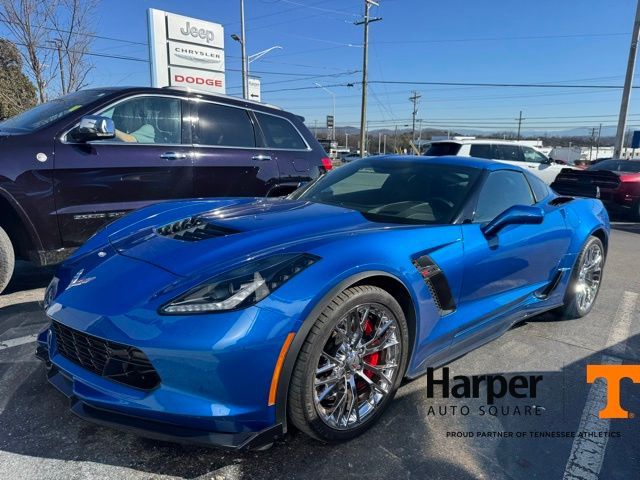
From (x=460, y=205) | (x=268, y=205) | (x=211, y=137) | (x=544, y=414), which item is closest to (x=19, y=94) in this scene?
(x=211, y=137)

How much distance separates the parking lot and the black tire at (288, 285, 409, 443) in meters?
0.14

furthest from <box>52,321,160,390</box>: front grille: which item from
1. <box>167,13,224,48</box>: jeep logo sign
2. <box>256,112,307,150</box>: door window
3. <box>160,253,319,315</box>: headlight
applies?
<box>167,13,224,48</box>: jeep logo sign

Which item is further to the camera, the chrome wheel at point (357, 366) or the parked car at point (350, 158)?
the parked car at point (350, 158)

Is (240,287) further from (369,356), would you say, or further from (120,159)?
(120,159)

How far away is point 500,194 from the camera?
3.35 meters

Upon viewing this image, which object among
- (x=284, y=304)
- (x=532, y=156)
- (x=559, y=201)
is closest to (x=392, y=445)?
(x=284, y=304)

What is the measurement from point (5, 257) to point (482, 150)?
11.9 metres

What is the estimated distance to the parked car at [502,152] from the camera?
12734 millimetres

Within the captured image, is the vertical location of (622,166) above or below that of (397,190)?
below

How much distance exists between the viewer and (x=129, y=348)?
72.8 inches

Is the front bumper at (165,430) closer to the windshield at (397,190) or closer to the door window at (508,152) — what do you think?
the windshield at (397,190)

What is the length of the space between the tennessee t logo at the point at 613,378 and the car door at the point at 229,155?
11.9 ft

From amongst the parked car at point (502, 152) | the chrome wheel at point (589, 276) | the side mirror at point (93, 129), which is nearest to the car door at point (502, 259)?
the chrome wheel at point (589, 276)

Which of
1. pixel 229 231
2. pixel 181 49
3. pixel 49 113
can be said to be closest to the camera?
pixel 229 231
